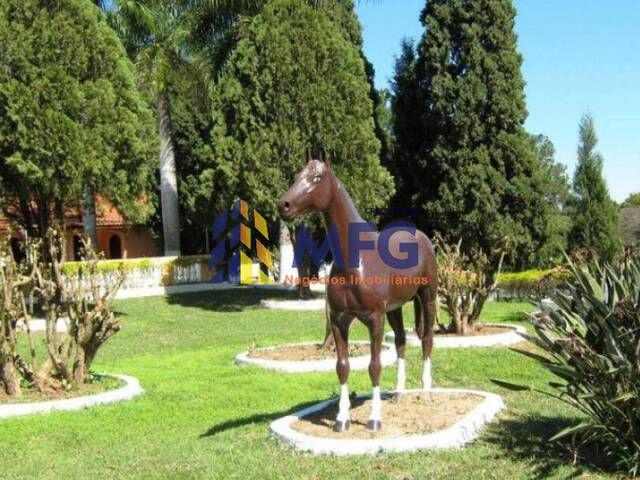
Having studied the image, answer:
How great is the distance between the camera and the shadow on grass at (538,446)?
511cm

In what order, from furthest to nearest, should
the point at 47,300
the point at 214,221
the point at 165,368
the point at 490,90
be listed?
the point at 214,221
the point at 490,90
the point at 165,368
the point at 47,300

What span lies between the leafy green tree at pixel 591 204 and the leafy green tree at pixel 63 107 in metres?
14.6

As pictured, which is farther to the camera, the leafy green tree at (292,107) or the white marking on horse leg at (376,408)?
the leafy green tree at (292,107)

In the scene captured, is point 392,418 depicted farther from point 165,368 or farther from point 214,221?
point 214,221

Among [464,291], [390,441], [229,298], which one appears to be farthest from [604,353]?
[229,298]

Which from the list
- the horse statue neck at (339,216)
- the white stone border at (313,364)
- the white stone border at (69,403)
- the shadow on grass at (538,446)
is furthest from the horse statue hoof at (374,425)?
the white stone border at (313,364)

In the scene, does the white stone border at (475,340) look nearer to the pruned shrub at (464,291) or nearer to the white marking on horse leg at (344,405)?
the pruned shrub at (464,291)

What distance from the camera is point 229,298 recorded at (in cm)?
2120

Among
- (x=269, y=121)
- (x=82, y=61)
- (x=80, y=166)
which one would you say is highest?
(x=82, y=61)

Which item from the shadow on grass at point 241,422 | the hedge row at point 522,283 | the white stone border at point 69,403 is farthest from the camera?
the hedge row at point 522,283

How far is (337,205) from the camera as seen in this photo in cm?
586

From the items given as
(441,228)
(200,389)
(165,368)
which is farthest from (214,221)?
(200,389)

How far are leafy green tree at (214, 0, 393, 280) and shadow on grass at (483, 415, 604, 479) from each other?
1255 cm

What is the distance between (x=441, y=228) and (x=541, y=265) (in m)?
3.49
